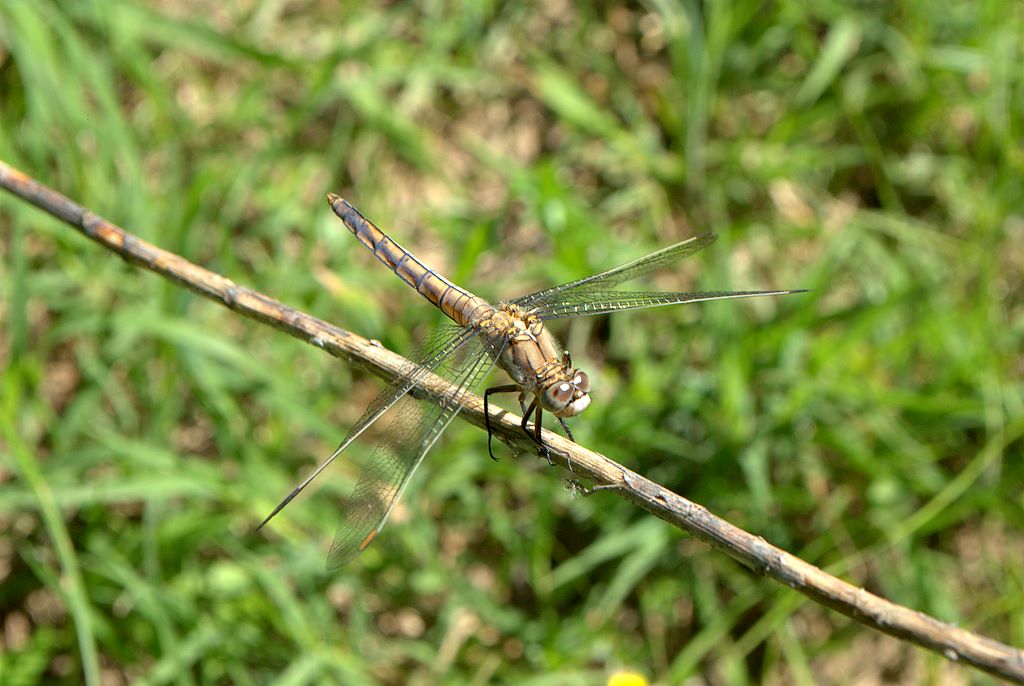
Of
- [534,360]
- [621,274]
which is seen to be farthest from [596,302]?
[534,360]

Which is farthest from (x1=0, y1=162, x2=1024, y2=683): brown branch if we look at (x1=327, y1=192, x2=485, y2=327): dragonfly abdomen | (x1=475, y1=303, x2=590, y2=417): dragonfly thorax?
(x1=327, y1=192, x2=485, y2=327): dragonfly abdomen

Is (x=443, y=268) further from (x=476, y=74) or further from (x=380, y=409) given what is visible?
(x=380, y=409)

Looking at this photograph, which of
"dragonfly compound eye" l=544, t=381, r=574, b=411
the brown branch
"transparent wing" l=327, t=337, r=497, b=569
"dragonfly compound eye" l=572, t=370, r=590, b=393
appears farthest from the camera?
"dragonfly compound eye" l=572, t=370, r=590, b=393

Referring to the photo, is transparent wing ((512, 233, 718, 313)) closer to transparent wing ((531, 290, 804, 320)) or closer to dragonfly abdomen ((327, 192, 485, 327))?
transparent wing ((531, 290, 804, 320))

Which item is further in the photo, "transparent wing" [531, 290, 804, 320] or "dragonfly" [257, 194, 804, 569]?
"transparent wing" [531, 290, 804, 320]

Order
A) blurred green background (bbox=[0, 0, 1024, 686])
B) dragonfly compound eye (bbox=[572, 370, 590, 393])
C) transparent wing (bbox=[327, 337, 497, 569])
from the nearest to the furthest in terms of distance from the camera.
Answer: transparent wing (bbox=[327, 337, 497, 569]) → dragonfly compound eye (bbox=[572, 370, 590, 393]) → blurred green background (bbox=[0, 0, 1024, 686])

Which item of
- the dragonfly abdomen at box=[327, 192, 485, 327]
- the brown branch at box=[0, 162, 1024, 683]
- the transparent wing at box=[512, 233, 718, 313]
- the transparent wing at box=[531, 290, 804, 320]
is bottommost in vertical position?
the brown branch at box=[0, 162, 1024, 683]

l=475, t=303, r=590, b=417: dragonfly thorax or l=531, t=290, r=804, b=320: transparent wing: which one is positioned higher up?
l=531, t=290, r=804, b=320: transparent wing
